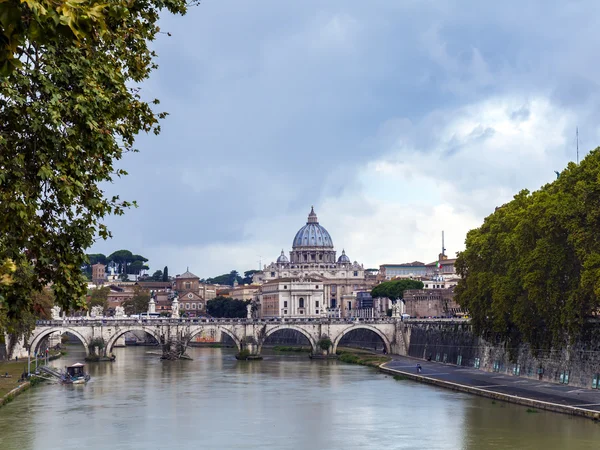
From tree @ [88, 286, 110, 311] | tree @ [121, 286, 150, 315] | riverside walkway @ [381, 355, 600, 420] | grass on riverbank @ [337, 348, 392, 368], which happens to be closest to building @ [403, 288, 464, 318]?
grass on riverbank @ [337, 348, 392, 368]

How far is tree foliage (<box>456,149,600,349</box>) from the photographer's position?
151 feet

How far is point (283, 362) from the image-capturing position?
89812 millimetres

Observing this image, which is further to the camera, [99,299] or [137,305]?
[137,305]

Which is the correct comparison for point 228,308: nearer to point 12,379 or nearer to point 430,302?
point 430,302

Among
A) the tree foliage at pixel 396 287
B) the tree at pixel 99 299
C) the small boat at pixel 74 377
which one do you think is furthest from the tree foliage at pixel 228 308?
the small boat at pixel 74 377

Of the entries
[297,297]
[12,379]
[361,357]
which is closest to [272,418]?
[12,379]

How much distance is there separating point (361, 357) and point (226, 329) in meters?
14.1

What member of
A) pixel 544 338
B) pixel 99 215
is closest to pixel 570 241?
pixel 544 338

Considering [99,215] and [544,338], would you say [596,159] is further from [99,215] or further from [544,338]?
[99,215]

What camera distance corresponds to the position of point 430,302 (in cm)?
13188

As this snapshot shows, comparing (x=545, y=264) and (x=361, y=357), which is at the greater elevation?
(x=545, y=264)

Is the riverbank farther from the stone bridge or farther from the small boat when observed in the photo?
the stone bridge

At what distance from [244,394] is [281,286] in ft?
377

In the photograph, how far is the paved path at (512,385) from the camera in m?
45.6
